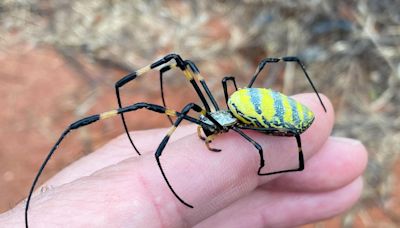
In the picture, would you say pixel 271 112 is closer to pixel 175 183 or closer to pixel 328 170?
pixel 175 183

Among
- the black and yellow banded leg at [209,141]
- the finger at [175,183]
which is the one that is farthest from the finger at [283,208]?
the black and yellow banded leg at [209,141]

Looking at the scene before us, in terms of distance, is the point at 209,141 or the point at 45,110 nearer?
the point at 209,141

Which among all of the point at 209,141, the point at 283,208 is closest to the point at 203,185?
the point at 209,141

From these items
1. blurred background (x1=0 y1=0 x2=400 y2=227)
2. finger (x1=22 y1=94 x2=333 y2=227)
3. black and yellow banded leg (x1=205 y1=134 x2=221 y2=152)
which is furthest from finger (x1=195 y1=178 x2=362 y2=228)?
blurred background (x1=0 y1=0 x2=400 y2=227)

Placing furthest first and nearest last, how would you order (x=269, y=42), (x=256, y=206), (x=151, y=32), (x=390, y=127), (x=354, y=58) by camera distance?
(x=151, y=32)
(x=269, y=42)
(x=354, y=58)
(x=390, y=127)
(x=256, y=206)

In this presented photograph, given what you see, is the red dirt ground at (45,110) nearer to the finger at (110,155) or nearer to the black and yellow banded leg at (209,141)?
the finger at (110,155)

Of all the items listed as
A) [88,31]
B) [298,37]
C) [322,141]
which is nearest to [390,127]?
[298,37]

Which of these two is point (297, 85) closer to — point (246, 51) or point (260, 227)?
point (246, 51)
